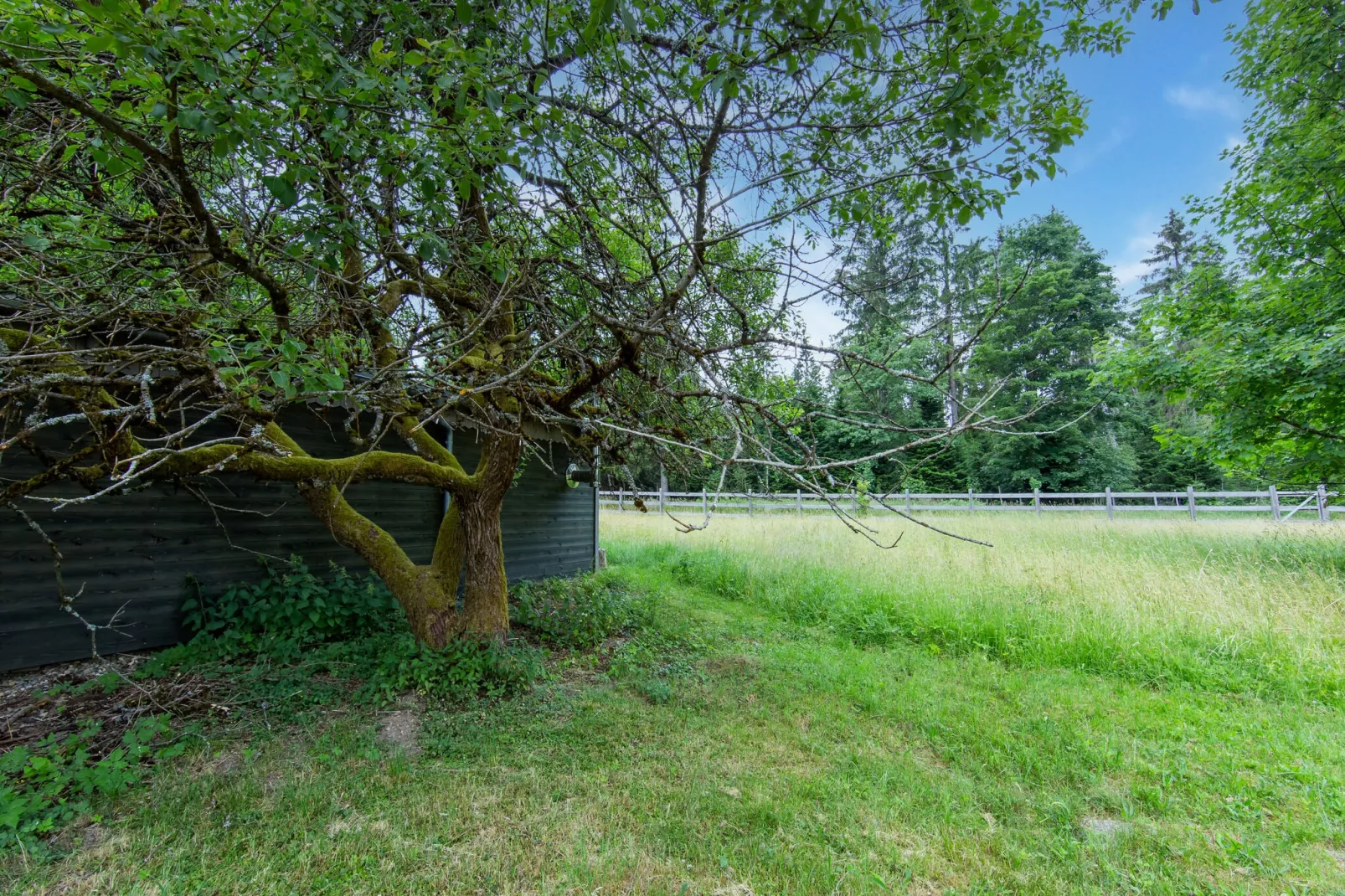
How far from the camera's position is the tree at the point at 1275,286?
19.8ft

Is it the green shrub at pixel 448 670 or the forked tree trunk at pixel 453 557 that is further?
the forked tree trunk at pixel 453 557

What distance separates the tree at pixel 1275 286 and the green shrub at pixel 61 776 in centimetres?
1001

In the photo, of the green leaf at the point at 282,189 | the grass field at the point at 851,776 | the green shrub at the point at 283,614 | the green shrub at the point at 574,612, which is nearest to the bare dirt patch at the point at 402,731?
the grass field at the point at 851,776

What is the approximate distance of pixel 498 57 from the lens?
251 centimetres

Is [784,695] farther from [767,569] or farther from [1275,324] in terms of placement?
[1275,324]

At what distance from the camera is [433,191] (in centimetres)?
205

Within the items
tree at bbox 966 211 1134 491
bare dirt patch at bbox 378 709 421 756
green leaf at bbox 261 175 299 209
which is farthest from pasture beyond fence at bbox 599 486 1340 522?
green leaf at bbox 261 175 299 209

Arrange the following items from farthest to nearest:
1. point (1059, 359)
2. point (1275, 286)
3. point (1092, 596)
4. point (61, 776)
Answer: point (1059, 359), point (1275, 286), point (1092, 596), point (61, 776)

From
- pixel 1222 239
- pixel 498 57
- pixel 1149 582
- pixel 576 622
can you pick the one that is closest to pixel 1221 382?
pixel 1222 239

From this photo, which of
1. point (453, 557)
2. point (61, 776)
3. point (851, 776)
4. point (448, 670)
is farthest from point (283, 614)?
point (851, 776)

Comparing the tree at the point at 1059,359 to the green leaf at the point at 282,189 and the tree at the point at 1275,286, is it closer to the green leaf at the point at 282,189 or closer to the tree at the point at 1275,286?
the tree at the point at 1275,286

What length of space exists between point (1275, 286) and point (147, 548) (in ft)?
41.6

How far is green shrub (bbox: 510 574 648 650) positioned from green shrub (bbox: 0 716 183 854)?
272 cm

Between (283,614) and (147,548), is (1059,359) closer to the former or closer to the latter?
(283,614)
